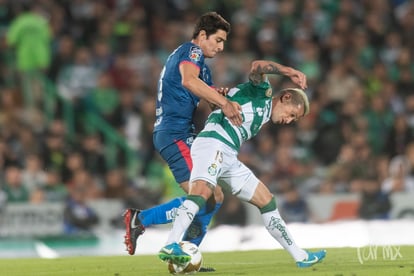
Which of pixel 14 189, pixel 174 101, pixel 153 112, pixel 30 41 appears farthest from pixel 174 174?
pixel 30 41

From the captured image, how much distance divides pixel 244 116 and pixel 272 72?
46 centimetres

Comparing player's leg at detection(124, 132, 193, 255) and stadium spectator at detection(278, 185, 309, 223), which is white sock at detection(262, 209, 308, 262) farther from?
stadium spectator at detection(278, 185, 309, 223)

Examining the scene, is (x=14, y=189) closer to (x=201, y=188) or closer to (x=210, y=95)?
(x=201, y=188)

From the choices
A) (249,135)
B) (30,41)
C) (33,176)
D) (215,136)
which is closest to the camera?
(215,136)

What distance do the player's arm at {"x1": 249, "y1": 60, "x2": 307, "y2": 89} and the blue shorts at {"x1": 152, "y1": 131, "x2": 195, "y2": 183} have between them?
0.98m

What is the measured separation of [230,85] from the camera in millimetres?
19609

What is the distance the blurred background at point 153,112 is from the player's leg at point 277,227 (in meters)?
5.87

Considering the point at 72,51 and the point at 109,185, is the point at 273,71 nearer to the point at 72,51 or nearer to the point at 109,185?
the point at 109,185

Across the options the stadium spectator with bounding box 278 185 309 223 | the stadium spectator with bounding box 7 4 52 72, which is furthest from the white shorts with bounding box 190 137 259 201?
the stadium spectator with bounding box 7 4 52 72

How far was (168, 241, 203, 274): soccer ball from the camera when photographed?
31.3 ft

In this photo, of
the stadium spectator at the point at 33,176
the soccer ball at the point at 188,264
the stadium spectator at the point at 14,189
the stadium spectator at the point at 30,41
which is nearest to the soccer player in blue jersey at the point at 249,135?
the soccer ball at the point at 188,264

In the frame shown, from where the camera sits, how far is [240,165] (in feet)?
33.4

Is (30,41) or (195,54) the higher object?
(30,41)

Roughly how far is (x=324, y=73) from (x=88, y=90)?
434 cm
